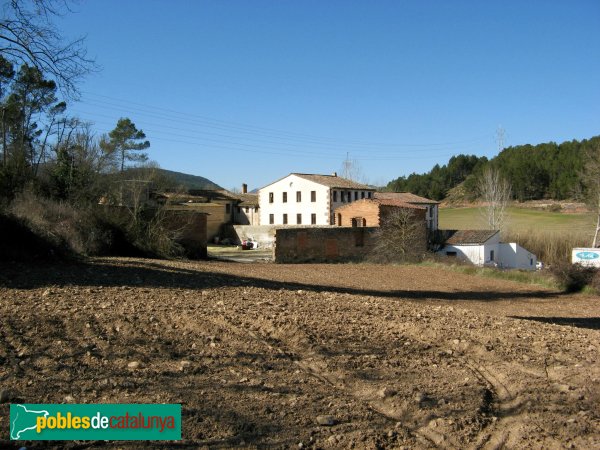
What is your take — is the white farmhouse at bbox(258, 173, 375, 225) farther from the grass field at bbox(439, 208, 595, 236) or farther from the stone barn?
the grass field at bbox(439, 208, 595, 236)

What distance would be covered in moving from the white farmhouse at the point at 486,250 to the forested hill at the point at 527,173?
2665 centimetres

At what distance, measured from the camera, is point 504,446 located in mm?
3979

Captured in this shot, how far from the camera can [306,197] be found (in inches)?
2451

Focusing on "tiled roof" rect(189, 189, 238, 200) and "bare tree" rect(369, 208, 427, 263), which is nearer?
"bare tree" rect(369, 208, 427, 263)

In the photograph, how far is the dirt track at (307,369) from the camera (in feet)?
13.7

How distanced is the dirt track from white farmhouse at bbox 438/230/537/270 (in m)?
43.7

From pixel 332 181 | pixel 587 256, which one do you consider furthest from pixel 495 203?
pixel 587 256

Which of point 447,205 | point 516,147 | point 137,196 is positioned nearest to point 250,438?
point 137,196

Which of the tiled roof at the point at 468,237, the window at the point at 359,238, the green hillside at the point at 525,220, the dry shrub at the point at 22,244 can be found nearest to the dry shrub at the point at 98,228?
the dry shrub at the point at 22,244

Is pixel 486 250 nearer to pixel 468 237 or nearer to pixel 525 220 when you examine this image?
pixel 468 237

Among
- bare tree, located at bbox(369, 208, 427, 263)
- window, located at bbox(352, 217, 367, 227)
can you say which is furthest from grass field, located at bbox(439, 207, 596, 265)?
window, located at bbox(352, 217, 367, 227)

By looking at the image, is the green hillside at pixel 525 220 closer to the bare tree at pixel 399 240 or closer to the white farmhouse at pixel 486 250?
the white farmhouse at pixel 486 250

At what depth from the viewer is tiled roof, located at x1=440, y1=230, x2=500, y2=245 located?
51.5 metres

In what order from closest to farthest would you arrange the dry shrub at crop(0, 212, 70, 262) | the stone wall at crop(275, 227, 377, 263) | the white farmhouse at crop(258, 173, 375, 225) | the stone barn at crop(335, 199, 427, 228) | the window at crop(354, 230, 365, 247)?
1. the dry shrub at crop(0, 212, 70, 262)
2. the stone wall at crop(275, 227, 377, 263)
3. the window at crop(354, 230, 365, 247)
4. the stone barn at crop(335, 199, 427, 228)
5. the white farmhouse at crop(258, 173, 375, 225)
